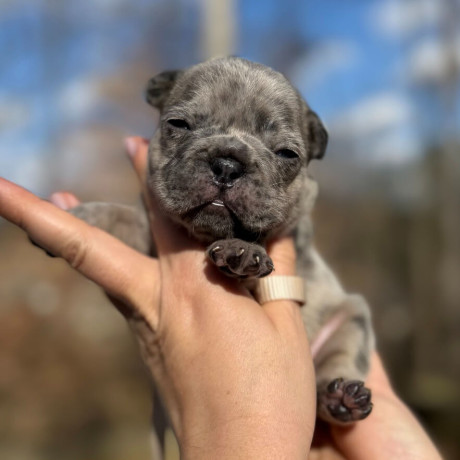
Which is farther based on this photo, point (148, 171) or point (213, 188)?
point (148, 171)

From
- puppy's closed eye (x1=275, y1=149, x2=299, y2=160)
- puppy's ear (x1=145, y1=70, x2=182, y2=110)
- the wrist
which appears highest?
puppy's ear (x1=145, y1=70, x2=182, y2=110)

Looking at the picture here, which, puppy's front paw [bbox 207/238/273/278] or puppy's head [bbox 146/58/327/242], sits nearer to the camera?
puppy's front paw [bbox 207/238/273/278]

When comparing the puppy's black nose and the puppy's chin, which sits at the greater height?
the puppy's black nose

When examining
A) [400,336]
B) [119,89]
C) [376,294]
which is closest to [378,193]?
[376,294]

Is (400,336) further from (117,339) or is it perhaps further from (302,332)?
(302,332)

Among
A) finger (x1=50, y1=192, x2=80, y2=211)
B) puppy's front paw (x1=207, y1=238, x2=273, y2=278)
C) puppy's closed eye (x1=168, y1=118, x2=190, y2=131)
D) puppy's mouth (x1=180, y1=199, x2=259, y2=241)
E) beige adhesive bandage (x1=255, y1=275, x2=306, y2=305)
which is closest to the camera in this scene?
puppy's front paw (x1=207, y1=238, x2=273, y2=278)

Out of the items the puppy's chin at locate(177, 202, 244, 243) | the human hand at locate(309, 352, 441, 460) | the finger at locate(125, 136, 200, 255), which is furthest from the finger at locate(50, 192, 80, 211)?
the human hand at locate(309, 352, 441, 460)

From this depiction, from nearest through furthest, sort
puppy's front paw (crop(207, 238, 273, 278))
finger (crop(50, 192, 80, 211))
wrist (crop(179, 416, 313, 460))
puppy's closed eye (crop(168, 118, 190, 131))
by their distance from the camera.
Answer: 1. wrist (crop(179, 416, 313, 460))
2. puppy's front paw (crop(207, 238, 273, 278))
3. puppy's closed eye (crop(168, 118, 190, 131))
4. finger (crop(50, 192, 80, 211))

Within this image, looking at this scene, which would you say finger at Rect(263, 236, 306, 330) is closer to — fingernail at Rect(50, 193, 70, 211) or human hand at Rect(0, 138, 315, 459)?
human hand at Rect(0, 138, 315, 459)

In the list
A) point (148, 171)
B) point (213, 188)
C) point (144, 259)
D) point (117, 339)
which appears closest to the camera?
point (213, 188)
